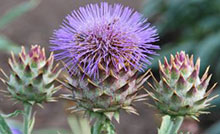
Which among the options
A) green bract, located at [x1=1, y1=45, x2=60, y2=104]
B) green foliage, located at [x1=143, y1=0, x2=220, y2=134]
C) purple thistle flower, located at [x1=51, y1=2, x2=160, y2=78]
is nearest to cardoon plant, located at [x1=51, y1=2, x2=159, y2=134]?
purple thistle flower, located at [x1=51, y1=2, x2=160, y2=78]

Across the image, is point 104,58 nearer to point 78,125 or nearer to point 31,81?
point 31,81

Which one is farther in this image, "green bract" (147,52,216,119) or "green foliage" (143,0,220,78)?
"green foliage" (143,0,220,78)

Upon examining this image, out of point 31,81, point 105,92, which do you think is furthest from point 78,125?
point 105,92

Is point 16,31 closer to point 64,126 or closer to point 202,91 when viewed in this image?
point 64,126

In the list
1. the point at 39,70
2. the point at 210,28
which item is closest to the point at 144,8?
the point at 210,28

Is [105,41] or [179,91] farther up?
[105,41]

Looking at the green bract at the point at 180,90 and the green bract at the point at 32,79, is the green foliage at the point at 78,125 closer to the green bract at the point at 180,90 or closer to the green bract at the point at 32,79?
the green bract at the point at 32,79

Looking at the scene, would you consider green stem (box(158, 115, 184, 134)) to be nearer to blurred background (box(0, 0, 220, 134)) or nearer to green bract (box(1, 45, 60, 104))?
green bract (box(1, 45, 60, 104))

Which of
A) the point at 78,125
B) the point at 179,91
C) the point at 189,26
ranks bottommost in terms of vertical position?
the point at 78,125
